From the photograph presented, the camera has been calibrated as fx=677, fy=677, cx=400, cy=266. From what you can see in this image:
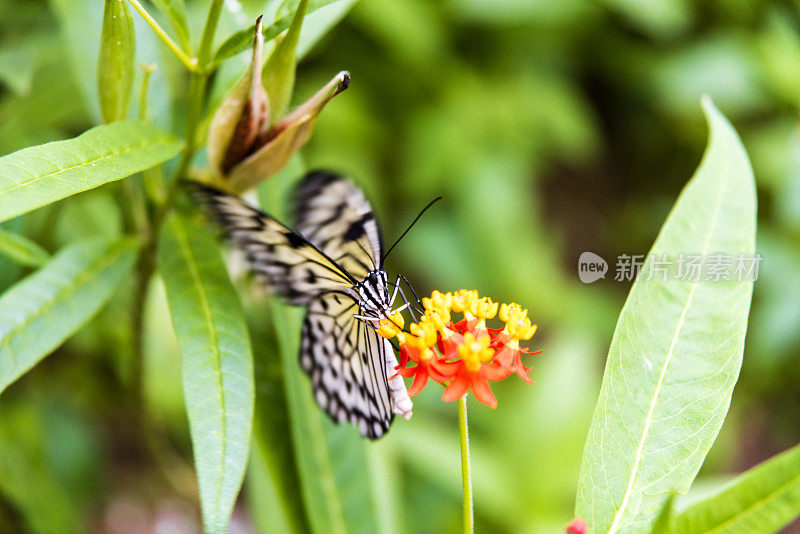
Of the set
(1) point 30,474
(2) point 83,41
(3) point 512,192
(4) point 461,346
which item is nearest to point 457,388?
(4) point 461,346

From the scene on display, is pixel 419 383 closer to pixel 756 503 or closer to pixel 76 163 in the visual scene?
pixel 756 503

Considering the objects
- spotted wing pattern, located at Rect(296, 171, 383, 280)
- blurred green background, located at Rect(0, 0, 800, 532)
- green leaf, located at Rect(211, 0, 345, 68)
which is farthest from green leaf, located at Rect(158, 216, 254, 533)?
blurred green background, located at Rect(0, 0, 800, 532)

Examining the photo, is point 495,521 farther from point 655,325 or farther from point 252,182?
point 252,182

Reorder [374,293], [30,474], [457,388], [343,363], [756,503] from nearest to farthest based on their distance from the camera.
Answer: [756,503], [457,388], [374,293], [343,363], [30,474]

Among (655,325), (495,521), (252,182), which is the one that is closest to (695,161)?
(495,521)

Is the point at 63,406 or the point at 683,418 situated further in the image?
the point at 63,406

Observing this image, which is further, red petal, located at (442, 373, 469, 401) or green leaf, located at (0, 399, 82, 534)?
green leaf, located at (0, 399, 82, 534)

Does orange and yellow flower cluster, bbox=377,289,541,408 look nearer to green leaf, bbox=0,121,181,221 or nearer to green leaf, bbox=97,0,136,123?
green leaf, bbox=0,121,181,221
